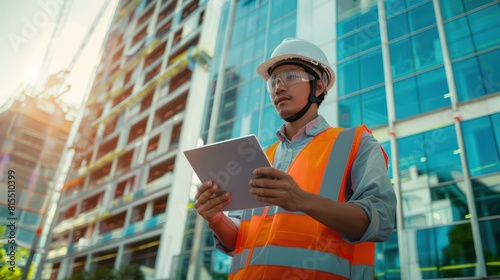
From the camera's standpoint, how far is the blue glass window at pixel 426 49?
37.3 ft

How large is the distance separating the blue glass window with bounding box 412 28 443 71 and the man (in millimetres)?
10366

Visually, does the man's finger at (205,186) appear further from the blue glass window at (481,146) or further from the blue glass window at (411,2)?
the blue glass window at (411,2)

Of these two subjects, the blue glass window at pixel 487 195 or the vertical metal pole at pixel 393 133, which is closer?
the blue glass window at pixel 487 195

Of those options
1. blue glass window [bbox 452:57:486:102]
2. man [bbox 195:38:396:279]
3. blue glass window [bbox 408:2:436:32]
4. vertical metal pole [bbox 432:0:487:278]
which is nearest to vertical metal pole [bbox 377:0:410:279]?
blue glass window [bbox 408:2:436:32]

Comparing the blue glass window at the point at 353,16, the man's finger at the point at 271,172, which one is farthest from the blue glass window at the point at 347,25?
the man's finger at the point at 271,172

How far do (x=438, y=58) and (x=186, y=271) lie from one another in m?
12.9

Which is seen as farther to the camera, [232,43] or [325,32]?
[232,43]

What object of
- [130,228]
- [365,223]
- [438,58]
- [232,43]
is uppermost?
[232,43]

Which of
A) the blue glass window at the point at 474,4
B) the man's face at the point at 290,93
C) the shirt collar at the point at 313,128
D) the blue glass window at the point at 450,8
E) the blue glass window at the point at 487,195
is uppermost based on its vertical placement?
the blue glass window at the point at 450,8

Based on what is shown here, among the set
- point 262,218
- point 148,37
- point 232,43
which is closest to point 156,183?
point 232,43

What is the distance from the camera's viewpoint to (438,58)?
11.3m

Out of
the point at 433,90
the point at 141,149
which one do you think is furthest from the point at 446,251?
the point at 141,149

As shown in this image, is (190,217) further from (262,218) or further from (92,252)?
(262,218)

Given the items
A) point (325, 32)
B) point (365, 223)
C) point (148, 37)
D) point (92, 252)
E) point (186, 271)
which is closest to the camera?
point (365, 223)
